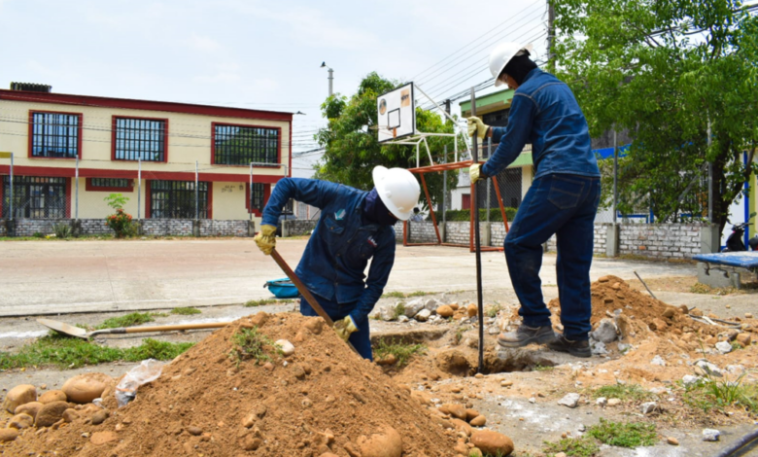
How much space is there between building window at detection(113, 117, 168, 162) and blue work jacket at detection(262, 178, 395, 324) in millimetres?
27839

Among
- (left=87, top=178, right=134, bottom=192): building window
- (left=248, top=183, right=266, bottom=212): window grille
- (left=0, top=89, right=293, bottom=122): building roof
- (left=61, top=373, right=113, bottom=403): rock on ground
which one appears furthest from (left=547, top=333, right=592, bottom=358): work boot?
(left=0, top=89, right=293, bottom=122): building roof

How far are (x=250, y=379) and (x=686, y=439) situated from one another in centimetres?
181

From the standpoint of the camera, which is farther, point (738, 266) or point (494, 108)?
point (494, 108)

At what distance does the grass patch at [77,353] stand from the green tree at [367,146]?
17890 mm

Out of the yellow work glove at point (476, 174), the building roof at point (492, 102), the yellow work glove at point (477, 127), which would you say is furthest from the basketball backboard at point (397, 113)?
the yellow work glove at point (476, 174)

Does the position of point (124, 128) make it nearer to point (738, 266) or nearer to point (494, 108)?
point (494, 108)

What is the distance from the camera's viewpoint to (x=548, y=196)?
3475mm

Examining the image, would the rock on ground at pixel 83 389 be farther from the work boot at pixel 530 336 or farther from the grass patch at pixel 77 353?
the work boot at pixel 530 336

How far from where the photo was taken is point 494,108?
84.8 feet

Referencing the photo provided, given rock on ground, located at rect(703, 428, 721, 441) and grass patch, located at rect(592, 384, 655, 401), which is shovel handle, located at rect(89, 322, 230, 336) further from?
rock on ground, located at rect(703, 428, 721, 441)

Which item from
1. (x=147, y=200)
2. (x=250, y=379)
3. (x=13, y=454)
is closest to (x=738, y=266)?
(x=250, y=379)

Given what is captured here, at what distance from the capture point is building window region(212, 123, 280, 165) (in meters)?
A: 30.4

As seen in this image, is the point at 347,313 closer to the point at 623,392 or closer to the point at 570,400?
the point at 570,400

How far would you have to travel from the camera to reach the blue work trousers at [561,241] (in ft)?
11.4
